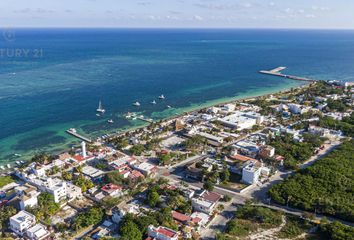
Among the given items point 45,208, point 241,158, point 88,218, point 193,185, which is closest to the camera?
point 88,218

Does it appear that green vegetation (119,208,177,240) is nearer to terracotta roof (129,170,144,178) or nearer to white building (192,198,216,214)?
white building (192,198,216,214)

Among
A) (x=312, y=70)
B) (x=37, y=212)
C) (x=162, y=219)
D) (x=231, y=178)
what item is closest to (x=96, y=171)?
(x=37, y=212)

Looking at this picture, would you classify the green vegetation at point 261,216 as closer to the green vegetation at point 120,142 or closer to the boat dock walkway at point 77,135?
the green vegetation at point 120,142

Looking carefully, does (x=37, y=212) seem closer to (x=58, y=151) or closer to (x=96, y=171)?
(x=96, y=171)

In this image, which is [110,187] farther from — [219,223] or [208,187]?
[219,223]

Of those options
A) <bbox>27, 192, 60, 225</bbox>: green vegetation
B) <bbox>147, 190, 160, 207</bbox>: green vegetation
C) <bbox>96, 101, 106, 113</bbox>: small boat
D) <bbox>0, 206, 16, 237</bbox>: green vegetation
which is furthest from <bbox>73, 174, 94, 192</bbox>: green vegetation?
<bbox>96, 101, 106, 113</bbox>: small boat

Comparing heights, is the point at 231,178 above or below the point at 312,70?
below

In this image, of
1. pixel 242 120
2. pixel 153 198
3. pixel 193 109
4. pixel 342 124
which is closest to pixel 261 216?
pixel 153 198
